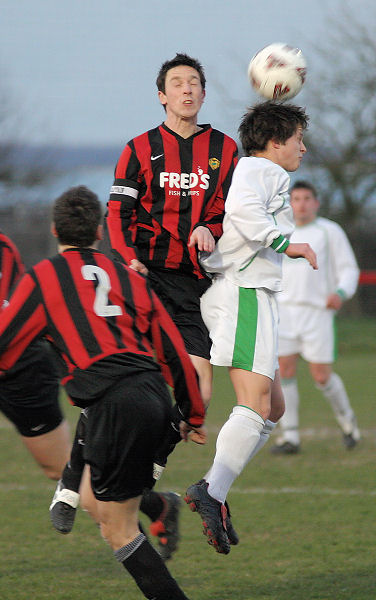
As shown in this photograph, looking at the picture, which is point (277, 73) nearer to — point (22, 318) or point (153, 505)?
point (22, 318)

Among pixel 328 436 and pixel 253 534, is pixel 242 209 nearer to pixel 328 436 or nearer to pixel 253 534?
pixel 253 534

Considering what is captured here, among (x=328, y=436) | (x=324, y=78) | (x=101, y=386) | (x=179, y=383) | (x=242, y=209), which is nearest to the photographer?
(x=101, y=386)

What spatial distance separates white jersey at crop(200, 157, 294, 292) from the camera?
4.25 metres

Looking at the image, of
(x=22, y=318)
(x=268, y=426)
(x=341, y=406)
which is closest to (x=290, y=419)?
(x=341, y=406)

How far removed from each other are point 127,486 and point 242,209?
1349 millimetres

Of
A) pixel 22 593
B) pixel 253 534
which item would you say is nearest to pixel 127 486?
pixel 22 593

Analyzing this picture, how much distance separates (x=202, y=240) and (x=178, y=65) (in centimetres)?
95

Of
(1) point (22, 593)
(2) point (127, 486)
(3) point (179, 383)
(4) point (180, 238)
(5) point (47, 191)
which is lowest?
Answer: (5) point (47, 191)

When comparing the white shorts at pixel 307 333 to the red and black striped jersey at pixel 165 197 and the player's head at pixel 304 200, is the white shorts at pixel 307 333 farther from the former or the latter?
the red and black striped jersey at pixel 165 197

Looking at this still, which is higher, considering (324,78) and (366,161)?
(324,78)

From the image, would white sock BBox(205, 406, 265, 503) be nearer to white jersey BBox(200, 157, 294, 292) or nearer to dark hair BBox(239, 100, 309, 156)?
white jersey BBox(200, 157, 294, 292)

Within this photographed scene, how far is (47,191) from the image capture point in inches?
984

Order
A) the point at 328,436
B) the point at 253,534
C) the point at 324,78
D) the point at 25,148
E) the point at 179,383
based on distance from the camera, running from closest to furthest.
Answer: the point at 179,383, the point at 253,534, the point at 328,436, the point at 324,78, the point at 25,148

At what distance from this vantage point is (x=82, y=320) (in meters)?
3.62
